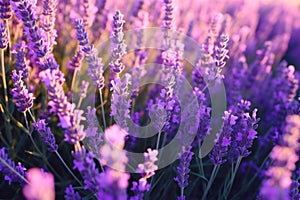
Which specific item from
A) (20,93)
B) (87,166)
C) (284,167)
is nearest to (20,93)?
(20,93)

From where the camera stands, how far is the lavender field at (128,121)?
1.13m

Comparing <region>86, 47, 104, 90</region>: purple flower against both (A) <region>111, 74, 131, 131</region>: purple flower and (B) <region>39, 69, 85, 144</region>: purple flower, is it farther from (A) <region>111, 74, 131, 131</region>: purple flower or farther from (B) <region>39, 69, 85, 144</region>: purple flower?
(B) <region>39, 69, 85, 144</region>: purple flower

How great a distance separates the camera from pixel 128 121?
1.97 m

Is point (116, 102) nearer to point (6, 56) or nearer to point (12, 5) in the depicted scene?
point (12, 5)

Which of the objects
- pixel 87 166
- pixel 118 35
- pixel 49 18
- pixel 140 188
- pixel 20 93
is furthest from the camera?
pixel 49 18

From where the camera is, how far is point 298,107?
1.73m

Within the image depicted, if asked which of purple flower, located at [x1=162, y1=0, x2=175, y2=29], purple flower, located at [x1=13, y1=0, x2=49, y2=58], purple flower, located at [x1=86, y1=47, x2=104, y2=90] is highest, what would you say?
purple flower, located at [x1=162, y1=0, x2=175, y2=29]

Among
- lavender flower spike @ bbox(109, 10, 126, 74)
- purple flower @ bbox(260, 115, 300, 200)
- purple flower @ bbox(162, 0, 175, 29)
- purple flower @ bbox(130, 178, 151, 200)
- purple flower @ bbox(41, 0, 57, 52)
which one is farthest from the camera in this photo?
purple flower @ bbox(162, 0, 175, 29)

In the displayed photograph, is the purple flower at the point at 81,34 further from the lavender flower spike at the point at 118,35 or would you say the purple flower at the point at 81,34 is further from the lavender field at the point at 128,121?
the lavender flower spike at the point at 118,35

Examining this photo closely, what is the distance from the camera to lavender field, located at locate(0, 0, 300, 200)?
1.13 meters

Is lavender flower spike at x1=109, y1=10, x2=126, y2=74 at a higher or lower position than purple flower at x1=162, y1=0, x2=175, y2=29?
lower

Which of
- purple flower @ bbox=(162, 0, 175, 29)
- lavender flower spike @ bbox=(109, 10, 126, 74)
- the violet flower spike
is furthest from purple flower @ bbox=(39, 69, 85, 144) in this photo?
purple flower @ bbox=(162, 0, 175, 29)

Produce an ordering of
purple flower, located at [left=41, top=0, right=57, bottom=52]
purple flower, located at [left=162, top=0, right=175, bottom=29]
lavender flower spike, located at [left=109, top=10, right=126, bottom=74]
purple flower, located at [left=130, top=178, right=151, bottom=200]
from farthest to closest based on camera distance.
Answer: purple flower, located at [left=162, top=0, right=175, bottom=29]
purple flower, located at [left=41, top=0, right=57, bottom=52]
lavender flower spike, located at [left=109, top=10, right=126, bottom=74]
purple flower, located at [left=130, top=178, right=151, bottom=200]

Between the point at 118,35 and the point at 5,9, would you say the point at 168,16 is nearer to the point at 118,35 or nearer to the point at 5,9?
the point at 118,35
